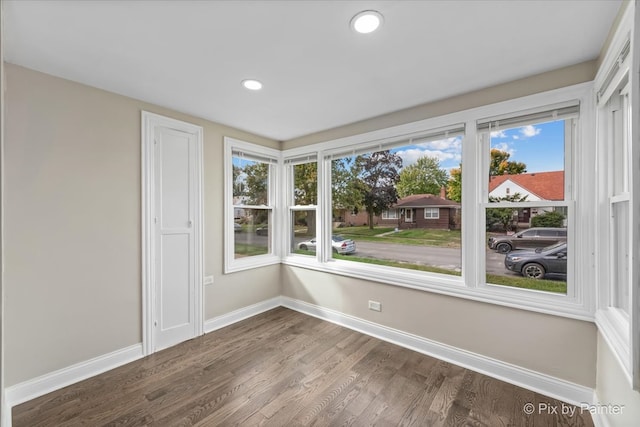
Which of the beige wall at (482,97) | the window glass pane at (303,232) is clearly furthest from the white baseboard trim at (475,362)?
the beige wall at (482,97)

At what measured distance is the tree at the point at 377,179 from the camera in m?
3.15

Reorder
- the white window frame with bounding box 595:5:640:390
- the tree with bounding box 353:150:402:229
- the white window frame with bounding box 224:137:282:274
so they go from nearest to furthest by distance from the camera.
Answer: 1. the white window frame with bounding box 595:5:640:390
2. the tree with bounding box 353:150:402:229
3. the white window frame with bounding box 224:137:282:274

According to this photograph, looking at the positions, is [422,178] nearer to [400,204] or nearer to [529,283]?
[400,204]

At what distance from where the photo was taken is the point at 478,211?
7.98 ft

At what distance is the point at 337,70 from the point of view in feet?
6.86

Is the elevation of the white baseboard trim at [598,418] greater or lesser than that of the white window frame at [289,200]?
lesser

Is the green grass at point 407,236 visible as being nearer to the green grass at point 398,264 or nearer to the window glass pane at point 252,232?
the green grass at point 398,264

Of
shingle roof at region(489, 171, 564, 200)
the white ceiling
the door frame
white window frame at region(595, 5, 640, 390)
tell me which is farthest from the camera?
the door frame

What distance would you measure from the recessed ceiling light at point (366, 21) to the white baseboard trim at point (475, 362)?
2657 millimetres

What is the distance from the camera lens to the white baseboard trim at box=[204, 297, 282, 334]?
3.16 m

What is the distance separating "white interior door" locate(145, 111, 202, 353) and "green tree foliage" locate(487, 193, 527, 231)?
2.91 metres

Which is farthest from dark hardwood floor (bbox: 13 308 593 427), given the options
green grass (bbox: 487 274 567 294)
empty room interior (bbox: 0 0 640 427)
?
green grass (bbox: 487 274 567 294)

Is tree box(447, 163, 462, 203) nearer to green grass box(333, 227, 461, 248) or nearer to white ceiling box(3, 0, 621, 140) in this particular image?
green grass box(333, 227, 461, 248)

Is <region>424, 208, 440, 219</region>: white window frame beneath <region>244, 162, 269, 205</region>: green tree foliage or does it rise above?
beneath
